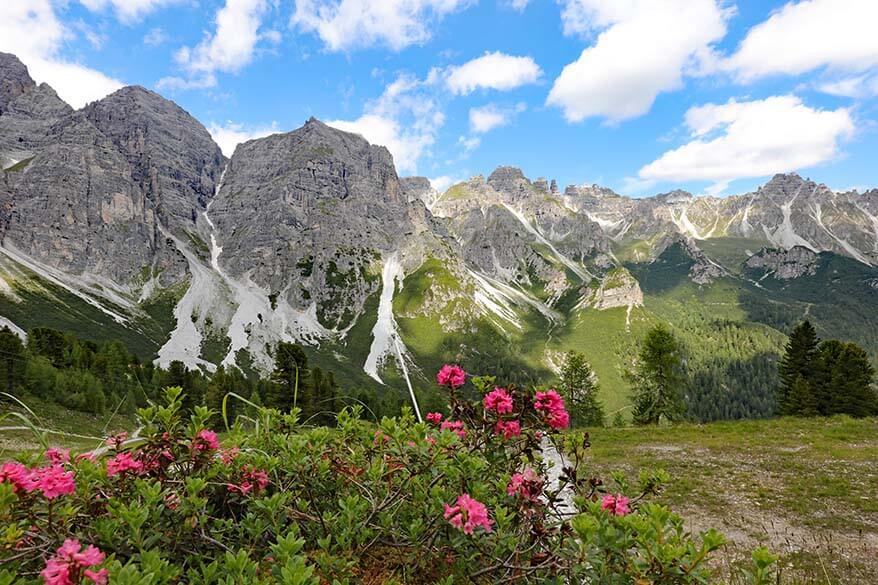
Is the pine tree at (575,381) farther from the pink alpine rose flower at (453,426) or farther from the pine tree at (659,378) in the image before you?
the pink alpine rose flower at (453,426)

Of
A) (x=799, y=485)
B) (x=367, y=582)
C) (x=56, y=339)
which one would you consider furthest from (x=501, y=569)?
(x=56, y=339)

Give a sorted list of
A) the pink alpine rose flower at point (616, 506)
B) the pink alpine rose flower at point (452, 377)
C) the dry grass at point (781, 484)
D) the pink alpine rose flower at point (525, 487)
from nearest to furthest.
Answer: the pink alpine rose flower at point (616, 506) < the pink alpine rose flower at point (525, 487) < the pink alpine rose flower at point (452, 377) < the dry grass at point (781, 484)

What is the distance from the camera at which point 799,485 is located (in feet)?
51.0

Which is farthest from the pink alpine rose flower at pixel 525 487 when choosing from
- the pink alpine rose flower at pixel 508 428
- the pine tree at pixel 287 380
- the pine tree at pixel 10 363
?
the pine tree at pixel 10 363

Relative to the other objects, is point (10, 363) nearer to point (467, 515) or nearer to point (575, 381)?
point (575, 381)

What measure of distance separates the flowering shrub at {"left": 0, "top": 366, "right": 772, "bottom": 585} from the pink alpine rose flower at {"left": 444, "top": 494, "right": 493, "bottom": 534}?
13mm

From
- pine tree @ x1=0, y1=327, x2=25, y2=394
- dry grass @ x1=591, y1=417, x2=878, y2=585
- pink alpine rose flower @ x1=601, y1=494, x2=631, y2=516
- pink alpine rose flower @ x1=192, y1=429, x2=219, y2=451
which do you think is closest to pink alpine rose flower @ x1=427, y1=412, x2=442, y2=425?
pink alpine rose flower @ x1=601, y1=494, x2=631, y2=516

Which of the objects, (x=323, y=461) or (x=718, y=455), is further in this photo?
(x=718, y=455)

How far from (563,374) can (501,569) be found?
49.1 metres

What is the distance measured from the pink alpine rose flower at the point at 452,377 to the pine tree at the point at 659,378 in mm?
39926

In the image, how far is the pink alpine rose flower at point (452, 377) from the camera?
16.0ft

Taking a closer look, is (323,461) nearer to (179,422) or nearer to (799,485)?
(179,422)

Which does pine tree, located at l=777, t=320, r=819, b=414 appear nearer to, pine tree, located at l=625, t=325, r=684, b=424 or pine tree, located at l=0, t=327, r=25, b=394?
pine tree, located at l=625, t=325, r=684, b=424

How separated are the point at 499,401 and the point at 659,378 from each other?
41.8 meters
